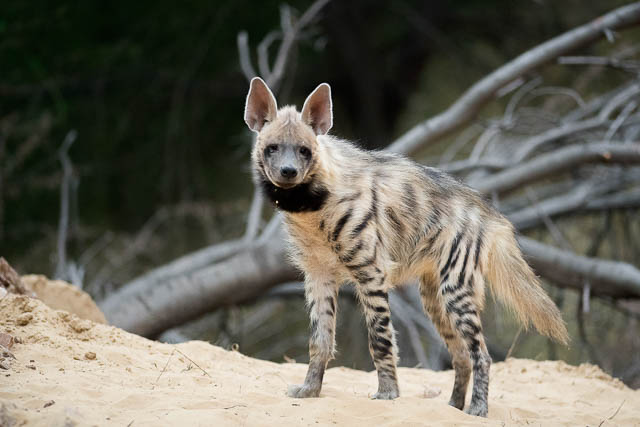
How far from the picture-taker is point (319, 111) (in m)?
4.22

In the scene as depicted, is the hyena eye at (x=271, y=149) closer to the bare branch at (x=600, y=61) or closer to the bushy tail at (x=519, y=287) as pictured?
the bushy tail at (x=519, y=287)

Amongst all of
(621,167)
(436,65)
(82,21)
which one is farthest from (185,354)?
(436,65)

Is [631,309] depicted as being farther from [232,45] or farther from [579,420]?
[232,45]

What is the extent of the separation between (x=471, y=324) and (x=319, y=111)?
4.98 ft

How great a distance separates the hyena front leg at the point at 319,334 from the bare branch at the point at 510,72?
9.28 feet

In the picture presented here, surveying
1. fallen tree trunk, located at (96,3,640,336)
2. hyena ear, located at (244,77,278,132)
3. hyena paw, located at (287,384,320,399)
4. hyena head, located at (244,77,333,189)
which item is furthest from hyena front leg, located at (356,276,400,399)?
fallen tree trunk, located at (96,3,640,336)

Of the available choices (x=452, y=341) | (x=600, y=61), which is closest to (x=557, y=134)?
(x=600, y=61)

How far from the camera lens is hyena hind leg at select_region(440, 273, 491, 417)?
4.12 meters

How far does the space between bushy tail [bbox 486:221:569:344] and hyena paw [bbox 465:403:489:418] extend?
0.74m

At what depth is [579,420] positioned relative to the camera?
157 inches

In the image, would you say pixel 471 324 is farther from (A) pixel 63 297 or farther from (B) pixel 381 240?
(A) pixel 63 297

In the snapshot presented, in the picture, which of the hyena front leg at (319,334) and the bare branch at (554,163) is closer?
the hyena front leg at (319,334)

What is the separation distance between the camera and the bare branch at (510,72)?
21.5 feet

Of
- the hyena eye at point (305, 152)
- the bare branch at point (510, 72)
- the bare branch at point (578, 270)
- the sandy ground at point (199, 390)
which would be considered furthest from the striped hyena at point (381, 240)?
the bare branch at point (510, 72)
